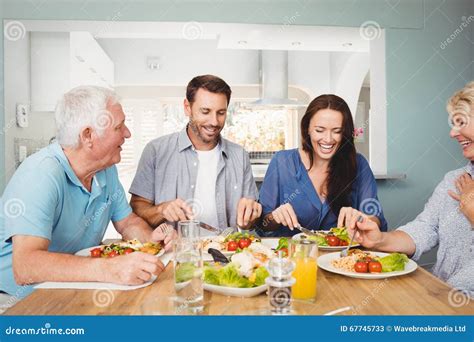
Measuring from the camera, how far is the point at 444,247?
5.48ft

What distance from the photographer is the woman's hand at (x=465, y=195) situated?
1.48m

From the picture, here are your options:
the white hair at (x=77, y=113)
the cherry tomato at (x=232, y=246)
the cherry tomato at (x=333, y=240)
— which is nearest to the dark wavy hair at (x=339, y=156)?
the cherry tomato at (x=333, y=240)

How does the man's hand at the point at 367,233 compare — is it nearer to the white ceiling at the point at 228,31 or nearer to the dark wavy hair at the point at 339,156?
the dark wavy hair at the point at 339,156

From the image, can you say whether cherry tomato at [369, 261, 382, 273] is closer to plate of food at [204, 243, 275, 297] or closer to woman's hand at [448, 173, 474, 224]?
plate of food at [204, 243, 275, 297]

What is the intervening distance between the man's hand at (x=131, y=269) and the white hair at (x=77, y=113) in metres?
0.53

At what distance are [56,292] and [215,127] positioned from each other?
1.28 metres

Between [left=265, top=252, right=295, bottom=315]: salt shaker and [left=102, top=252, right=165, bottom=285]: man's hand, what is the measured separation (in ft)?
1.13

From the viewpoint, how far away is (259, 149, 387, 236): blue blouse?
2166 mm

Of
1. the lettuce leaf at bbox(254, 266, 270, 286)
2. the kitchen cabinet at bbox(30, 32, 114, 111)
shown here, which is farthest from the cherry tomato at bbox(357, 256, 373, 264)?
the kitchen cabinet at bbox(30, 32, 114, 111)

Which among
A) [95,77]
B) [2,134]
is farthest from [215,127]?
[95,77]

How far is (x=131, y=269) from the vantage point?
46.8 inches
